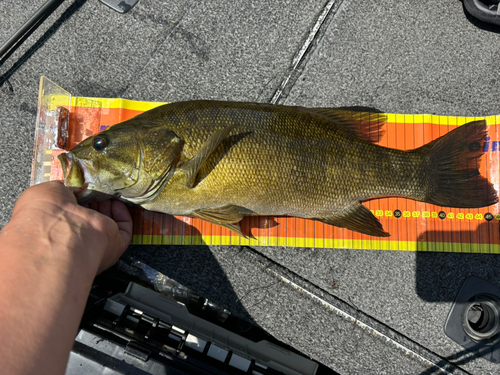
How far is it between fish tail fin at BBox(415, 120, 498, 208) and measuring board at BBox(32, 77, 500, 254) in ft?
0.81

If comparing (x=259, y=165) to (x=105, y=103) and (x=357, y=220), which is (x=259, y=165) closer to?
(x=357, y=220)

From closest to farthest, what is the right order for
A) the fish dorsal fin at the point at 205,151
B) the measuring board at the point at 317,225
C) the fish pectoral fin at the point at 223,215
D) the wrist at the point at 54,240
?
the wrist at the point at 54,240
the fish dorsal fin at the point at 205,151
the fish pectoral fin at the point at 223,215
the measuring board at the point at 317,225

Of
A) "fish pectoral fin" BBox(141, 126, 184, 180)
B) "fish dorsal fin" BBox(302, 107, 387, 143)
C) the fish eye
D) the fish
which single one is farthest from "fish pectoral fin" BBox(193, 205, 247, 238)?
"fish dorsal fin" BBox(302, 107, 387, 143)

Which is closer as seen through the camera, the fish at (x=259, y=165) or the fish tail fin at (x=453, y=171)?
the fish at (x=259, y=165)

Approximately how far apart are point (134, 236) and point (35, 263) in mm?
976

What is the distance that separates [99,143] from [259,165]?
93 cm

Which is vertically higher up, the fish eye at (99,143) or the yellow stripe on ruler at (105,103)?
the yellow stripe on ruler at (105,103)

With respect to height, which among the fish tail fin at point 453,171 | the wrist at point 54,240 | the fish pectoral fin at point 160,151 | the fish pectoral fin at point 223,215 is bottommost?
the wrist at point 54,240

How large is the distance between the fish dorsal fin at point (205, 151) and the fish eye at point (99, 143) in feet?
1.60

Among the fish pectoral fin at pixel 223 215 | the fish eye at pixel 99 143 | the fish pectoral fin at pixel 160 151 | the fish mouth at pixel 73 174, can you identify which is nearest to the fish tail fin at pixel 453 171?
the fish pectoral fin at pixel 223 215

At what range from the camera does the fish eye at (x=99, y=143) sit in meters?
1.75

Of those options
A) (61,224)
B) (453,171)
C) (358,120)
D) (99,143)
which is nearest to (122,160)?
(99,143)

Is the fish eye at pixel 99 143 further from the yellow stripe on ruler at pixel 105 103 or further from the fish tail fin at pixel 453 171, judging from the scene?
the fish tail fin at pixel 453 171

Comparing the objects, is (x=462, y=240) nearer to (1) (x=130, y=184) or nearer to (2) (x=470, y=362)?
(2) (x=470, y=362)
